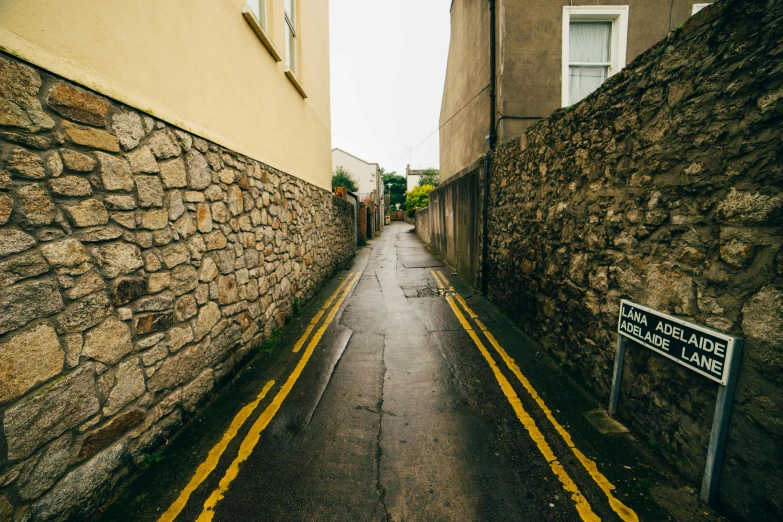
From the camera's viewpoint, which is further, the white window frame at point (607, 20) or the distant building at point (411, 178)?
the distant building at point (411, 178)

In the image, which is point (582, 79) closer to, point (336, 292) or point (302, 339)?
point (336, 292)

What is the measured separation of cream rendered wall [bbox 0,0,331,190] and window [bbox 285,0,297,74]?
17 cm

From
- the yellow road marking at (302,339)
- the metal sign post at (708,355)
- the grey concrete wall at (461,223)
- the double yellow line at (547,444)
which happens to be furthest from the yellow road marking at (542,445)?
the grey concrete wall at (461,223)

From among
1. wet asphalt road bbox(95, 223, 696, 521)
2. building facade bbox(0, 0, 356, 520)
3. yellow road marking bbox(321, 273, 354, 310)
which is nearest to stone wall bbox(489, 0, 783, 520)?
wet asphalt road bbox(95, 223, 696, 521)

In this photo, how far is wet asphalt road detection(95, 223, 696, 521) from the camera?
2.42 m

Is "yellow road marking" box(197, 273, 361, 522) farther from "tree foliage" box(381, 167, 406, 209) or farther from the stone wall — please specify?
"tree foliage" box(381, 167, 406, 209)

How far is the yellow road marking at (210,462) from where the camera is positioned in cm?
241

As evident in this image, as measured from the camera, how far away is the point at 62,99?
84.6 inches

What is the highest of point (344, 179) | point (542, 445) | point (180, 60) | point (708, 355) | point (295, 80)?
point (344, 179)

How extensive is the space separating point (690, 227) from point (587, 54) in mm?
7226

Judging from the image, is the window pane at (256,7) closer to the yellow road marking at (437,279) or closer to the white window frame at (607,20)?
the white window frame at (607,20)

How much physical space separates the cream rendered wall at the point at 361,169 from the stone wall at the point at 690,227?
1503 inches

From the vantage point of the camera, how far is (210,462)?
2.87m

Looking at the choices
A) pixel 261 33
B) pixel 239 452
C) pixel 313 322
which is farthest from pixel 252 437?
pixel 261 33
